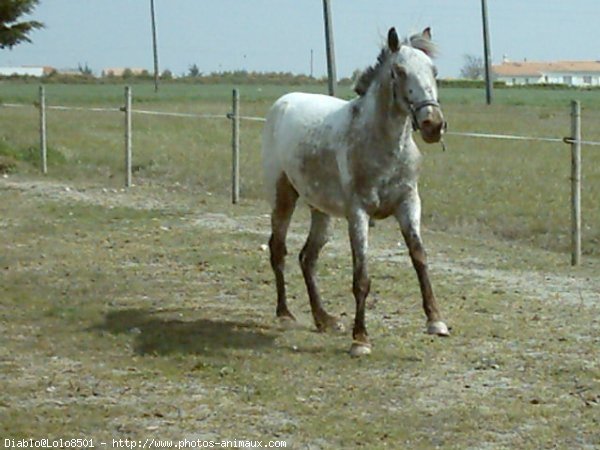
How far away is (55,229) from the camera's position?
14789 millimetres

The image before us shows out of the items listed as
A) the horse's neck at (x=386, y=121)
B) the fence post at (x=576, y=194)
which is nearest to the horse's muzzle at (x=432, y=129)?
the horse's neck at (x=386, y=121)

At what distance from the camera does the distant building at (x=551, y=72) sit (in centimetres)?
14888

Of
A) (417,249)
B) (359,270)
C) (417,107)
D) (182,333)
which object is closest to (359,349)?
(359,270)

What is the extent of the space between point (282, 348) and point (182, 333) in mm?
934

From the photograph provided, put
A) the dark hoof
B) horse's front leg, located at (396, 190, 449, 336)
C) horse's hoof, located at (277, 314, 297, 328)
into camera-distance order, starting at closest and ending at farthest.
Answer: horse's front leg, located at (396, 190, 449, 336), the dark hoof, horse's hoof, located at (277, 314, 297, 328)

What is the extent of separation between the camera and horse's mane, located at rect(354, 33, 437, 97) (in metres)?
8.37

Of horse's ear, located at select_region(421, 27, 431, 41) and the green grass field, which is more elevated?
horse's ear, located at select_region(421, 27, 431, 41)

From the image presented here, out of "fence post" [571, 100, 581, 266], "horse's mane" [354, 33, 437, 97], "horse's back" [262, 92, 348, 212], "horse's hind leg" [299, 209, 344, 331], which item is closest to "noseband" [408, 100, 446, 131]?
"horse's mane" [354, 33, 437, 97]

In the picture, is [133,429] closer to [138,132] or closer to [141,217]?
[141,217]

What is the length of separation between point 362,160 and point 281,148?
3.64 ft

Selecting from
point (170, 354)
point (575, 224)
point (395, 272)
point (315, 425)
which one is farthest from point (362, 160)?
point (575, 224)

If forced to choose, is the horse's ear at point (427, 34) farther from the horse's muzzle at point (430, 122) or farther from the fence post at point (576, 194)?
the fence post at point (576, 194)

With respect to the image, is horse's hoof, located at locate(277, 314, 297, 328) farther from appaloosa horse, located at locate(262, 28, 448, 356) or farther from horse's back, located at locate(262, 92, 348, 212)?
horse's back, located at locate(262, 92, 348, 212)

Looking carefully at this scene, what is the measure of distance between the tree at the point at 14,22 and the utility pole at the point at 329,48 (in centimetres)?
Result: 958
